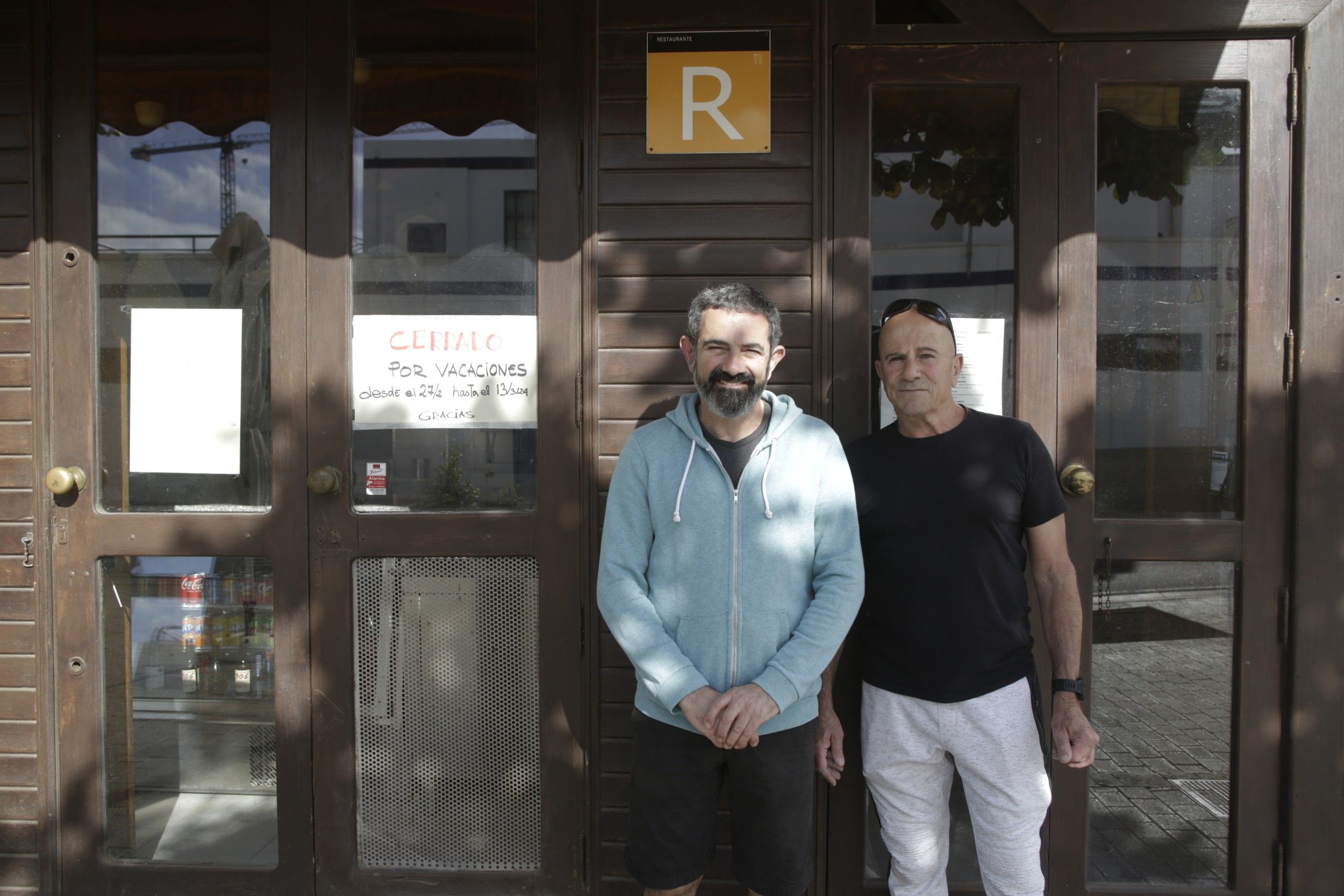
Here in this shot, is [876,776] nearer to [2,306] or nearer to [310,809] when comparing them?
[310,809]

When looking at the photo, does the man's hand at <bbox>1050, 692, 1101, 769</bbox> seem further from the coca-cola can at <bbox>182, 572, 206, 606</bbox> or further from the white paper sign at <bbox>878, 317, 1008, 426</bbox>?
the coca-cola can at <bbox>182, 572, 206, 606</bbox>

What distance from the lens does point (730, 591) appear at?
6.23 ft

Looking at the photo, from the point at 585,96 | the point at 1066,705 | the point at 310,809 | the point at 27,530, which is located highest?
the point at 585,96

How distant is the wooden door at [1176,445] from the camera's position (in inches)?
93.3

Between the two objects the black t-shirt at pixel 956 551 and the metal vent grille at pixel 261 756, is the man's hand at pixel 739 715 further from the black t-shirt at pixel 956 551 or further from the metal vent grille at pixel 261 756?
the metal vent grille at pixel 261 756

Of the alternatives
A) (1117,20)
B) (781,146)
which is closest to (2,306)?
(781,146)

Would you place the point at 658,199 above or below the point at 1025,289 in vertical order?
above

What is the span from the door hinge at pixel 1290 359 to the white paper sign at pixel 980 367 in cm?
82

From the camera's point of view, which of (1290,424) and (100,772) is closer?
(1290,424)

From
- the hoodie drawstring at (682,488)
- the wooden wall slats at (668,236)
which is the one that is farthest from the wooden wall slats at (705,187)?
the hoodie drawstring at (682,488)

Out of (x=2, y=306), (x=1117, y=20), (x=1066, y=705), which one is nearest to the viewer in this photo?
(x=1066, y=705)

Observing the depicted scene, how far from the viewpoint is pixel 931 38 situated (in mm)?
2389

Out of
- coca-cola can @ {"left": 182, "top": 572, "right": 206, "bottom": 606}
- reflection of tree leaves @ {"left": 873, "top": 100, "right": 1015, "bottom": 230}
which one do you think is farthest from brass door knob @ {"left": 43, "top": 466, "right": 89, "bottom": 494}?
reflection of tree leaves @ {"left": 873, "top": 100, "right": 1015, "bottom": 230}

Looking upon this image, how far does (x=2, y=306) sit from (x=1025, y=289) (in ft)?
10.4
